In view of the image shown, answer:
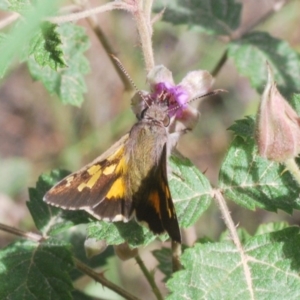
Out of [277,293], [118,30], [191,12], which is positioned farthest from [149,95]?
[118,30]

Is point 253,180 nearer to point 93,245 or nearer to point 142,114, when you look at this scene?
point 142,114

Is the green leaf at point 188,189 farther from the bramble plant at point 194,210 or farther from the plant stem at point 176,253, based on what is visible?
the plant stem at point 176,253

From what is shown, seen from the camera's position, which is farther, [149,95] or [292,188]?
[149,95]

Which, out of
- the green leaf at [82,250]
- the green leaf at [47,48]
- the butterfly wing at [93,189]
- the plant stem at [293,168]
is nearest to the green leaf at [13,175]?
the green leaf at [82,250]

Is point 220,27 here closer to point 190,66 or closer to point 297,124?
point 297,124

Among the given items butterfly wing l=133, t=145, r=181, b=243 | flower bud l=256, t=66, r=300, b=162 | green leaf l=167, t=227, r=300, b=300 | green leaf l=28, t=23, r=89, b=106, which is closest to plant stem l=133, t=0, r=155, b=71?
butterfly wing l=133, t=145, r=181, b=243

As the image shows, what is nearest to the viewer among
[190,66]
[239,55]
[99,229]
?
[99,229]

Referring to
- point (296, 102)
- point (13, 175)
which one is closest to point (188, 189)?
point (296, 102)
